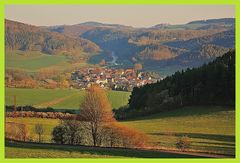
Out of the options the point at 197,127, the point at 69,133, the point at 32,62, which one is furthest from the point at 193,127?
the point at 32,62

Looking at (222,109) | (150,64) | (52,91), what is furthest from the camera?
(150,64)

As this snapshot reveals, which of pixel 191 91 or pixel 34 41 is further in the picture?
pixel 34 41

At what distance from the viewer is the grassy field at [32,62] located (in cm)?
11106

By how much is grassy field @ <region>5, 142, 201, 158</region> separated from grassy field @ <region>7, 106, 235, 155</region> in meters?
3.34

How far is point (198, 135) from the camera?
31.8 meters

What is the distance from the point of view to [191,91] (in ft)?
162

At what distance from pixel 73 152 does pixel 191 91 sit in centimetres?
3009

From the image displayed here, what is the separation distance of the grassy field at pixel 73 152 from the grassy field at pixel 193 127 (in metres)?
3.34

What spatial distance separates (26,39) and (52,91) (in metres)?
103

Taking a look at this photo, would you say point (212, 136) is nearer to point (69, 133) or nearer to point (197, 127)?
point (197, 127)

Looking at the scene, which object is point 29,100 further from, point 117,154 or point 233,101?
point 117,154

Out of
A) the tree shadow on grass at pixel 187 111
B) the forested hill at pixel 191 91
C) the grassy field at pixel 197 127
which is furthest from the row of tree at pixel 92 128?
the forested hill at pixel 191 91

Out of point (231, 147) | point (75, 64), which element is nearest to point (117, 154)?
point (231, 147)

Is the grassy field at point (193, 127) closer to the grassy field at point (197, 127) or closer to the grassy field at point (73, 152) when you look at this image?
the grassy field at point (197, 127)
